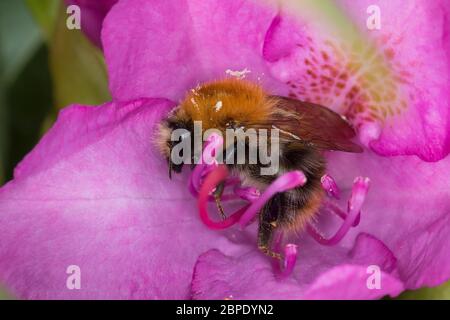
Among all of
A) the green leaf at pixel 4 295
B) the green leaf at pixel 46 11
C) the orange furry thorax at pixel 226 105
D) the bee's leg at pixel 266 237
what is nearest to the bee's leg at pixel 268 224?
the bee's leg at pixel 266 237

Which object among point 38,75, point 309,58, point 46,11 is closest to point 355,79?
→ point 309,58

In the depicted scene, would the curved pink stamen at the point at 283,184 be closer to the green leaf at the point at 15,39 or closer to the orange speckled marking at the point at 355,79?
the orange speckled marking at the point at 355,79

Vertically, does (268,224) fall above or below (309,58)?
below

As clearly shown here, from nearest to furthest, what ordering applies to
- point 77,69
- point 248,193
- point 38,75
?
point 248,193 < point 77,69 < point 38,75

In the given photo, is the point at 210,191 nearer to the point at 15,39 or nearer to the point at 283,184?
the point at 283,184

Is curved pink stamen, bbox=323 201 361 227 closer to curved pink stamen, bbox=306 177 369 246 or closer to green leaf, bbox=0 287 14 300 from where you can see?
curved pink stamen, bbox=306 177 369 246
